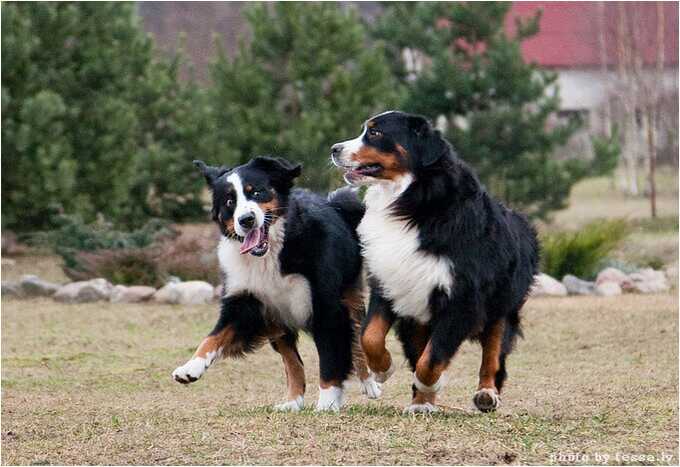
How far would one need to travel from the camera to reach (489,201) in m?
7.30

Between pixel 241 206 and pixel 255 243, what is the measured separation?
26 cm

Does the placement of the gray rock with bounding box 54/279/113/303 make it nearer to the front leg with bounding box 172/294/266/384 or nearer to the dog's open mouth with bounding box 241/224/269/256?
the front leg with bounding box 172/294/266/384

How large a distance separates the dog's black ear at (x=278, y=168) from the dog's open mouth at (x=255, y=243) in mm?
379

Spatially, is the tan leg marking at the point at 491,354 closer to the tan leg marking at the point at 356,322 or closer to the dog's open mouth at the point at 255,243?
the tan leg marking at the point at 356,322

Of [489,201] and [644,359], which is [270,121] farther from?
[489,201]

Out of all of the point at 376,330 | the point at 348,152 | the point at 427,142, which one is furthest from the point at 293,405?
the point at 427,142

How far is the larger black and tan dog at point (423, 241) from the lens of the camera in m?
6.92

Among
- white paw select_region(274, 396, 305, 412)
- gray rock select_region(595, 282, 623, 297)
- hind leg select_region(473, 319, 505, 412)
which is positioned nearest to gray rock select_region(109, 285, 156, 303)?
gray rock select_region(595, 282, 623, 297)

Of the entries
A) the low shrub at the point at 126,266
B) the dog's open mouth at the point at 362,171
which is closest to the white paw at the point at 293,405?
the dog's open mouth at the point at 362,171

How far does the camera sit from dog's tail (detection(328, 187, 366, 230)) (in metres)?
8.19

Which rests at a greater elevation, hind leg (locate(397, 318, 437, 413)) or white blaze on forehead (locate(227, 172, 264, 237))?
white blaze on forehead (locate(227, 172, 264, 237))

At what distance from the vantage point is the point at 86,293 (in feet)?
48.0

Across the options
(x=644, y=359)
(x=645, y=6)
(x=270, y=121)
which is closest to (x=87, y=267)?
(x=270, y=121)

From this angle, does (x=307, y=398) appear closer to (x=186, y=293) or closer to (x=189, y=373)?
(x=189, y=373)
